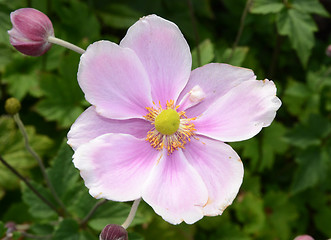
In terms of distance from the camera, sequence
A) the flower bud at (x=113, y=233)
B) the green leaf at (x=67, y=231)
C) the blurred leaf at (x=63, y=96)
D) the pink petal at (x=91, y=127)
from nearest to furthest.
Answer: the flower bud at (x=113, y=233), the pink petal at (x=91, y=127), the green leaf at (x=67, y=231), the blurred leaf at (x=63, y=96)

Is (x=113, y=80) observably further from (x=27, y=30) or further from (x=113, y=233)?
(x=113, y=233)

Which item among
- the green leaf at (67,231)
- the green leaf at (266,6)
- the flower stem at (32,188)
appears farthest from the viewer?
the green leaf at (266,6)

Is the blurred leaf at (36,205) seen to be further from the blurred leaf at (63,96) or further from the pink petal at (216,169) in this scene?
the pink petal at (216,169)

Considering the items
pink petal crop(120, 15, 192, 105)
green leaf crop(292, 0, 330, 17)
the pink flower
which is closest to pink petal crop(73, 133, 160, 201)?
the pink flower

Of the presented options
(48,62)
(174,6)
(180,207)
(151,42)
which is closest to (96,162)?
(180,207)

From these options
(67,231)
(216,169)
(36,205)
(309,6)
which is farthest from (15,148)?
(309,6)

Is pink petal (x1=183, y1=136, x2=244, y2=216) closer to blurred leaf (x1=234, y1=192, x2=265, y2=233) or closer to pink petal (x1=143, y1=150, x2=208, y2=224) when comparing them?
pink petal (x1=143, y1=150, x2=208, y2=224)

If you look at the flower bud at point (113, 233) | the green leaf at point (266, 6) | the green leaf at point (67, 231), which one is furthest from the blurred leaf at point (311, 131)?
the flower bud at point (113, 233)
